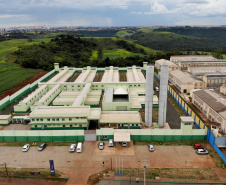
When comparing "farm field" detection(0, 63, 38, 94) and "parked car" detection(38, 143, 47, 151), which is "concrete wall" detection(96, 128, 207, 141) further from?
"farm field" detection(0, 63, 38, 94)

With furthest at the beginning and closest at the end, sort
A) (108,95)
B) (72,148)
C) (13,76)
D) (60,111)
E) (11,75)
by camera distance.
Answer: (11,75)
(13,76)
(108,95)
(60,111)
(72,148)

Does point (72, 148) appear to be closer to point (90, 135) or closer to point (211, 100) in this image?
point (90, 135)

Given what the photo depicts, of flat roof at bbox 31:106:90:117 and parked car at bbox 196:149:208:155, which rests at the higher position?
flat roof at bbox 31:106:90:117

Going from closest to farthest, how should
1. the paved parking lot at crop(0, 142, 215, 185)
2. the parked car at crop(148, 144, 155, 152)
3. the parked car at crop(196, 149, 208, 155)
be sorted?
1. the paved parking lot at crop(0, 142, 215, 185)
2. the parked car at crop(196, 149, 208, 155)
3. the parked car at crop(148, 144, 155, 152)

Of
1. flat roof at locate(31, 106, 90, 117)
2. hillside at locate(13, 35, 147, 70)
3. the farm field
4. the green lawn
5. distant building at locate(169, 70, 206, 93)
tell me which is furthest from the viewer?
hillside at locate(13, 35, 147, 70)

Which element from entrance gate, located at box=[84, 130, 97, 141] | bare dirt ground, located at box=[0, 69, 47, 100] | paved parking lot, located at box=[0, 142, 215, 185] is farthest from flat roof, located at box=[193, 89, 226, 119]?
bare dirt ground, located at box=[0, 69, 47, 100]

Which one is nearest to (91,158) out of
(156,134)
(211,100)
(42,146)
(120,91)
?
(42,146)
